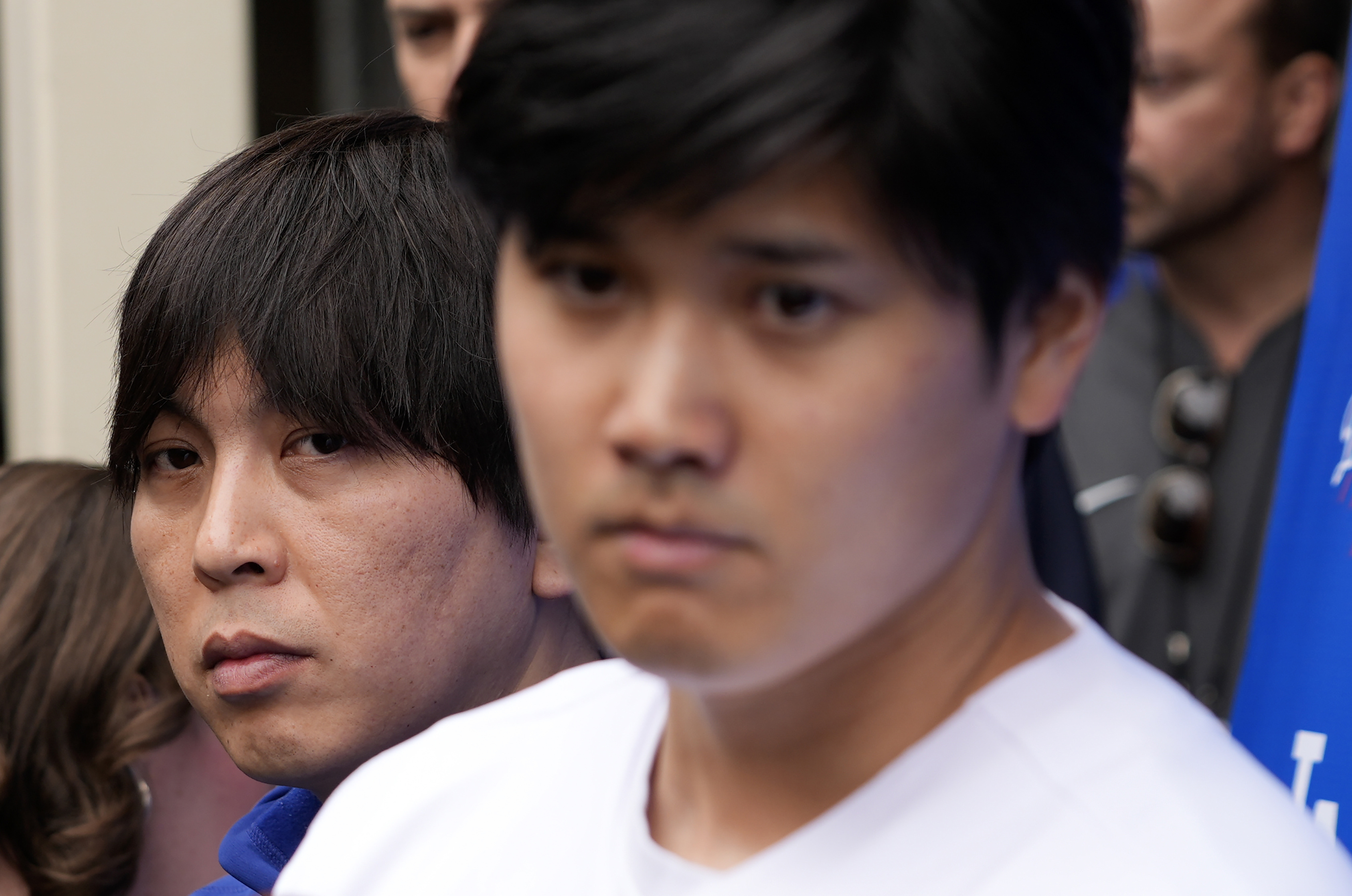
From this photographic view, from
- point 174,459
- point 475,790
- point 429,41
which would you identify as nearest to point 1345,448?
point 475,790

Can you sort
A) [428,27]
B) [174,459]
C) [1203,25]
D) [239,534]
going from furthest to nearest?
[428,27] < [1203,25] < [174,459] < [239,534]

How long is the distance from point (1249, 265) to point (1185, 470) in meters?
0.52

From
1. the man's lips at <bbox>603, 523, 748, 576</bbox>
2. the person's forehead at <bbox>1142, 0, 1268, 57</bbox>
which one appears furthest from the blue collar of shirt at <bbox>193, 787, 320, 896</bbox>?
the person's forehead at <bbox>1142, 0, 1268, 57</bbox>

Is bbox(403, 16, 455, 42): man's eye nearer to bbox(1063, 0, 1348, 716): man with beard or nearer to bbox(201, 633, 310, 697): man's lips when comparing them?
bbox(1063, 0, 1348, 716): man with beard

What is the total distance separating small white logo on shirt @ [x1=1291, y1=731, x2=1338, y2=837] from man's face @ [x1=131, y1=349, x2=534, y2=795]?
0.92 meters

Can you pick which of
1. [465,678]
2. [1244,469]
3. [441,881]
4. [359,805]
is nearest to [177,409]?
[465,678]

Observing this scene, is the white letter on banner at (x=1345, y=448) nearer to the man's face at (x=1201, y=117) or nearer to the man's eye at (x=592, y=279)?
the man's eye at (x=592, y=279)

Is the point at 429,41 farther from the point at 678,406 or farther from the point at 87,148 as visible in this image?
the point at 678,406

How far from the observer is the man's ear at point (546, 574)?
1960 mm

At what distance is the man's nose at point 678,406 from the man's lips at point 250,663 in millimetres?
857

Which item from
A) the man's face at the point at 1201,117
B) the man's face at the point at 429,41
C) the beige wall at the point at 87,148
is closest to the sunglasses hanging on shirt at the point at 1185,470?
the man's face at the point at 1201,117

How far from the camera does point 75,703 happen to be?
8.36 feet

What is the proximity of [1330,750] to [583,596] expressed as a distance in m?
0.79

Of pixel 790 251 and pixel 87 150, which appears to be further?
pixel 87 150
